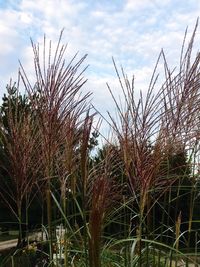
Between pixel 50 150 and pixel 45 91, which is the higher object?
pixel 45 91

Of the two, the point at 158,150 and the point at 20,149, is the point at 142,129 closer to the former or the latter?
the point at 158,150

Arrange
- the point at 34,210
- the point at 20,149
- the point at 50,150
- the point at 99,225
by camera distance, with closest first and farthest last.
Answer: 1. the point at 99,225
2. the point at 50,150
3. the point at 20,149
4. the point at 34,210

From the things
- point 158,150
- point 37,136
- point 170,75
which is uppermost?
point 170,75

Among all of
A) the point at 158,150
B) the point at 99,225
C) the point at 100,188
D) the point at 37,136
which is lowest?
the point at 99,225

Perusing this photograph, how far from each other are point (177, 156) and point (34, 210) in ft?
25.9

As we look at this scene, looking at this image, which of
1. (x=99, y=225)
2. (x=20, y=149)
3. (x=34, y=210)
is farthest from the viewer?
(x=34, y=210)

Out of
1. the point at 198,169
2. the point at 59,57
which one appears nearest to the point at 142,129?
the point at 59,57

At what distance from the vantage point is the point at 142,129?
271cm

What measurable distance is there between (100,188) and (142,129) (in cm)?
95

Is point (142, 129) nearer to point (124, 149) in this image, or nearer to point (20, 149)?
point (124, 149)

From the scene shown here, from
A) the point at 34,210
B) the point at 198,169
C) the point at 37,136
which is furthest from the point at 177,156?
the point at 34,210

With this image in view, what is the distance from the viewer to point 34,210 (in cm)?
1086

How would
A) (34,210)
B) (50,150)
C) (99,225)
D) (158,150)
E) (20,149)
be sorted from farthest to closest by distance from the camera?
(34,210) → (20,149) → (50,150) → (158,150) → (99,225)

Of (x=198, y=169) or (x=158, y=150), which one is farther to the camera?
(x=198, y=169)
